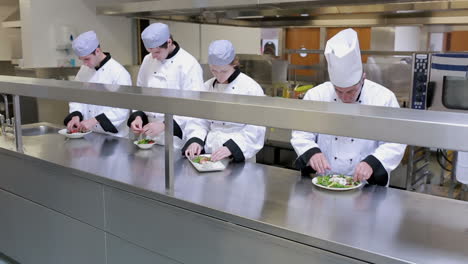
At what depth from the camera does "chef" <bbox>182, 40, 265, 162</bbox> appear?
2.07m

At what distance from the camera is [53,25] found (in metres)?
4.17

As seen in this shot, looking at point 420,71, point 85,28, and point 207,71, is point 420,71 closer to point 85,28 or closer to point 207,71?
point 207,71

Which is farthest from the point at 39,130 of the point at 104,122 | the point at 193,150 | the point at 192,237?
the point at 192,237

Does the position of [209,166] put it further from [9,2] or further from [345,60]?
[9,2]

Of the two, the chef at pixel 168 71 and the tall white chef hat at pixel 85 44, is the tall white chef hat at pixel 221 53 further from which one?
the tall white chef hat at pixel 85 44

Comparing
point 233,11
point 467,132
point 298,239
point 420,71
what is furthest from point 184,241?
point 420,71

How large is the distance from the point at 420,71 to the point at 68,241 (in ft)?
8.40

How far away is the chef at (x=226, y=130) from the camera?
2.07 metres

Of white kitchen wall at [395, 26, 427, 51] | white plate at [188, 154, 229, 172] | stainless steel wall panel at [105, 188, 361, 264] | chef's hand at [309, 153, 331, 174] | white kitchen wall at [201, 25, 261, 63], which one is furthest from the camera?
white kitchen wall at [201, 25, 261, 63]

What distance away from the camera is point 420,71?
3.15 m

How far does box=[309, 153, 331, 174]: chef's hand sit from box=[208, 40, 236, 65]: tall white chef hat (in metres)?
0.68

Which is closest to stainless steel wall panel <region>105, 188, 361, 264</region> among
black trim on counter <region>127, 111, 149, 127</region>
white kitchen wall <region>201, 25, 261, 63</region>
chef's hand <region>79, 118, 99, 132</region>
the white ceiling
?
black trim on counter <region>127, 111, 149, 127</region>

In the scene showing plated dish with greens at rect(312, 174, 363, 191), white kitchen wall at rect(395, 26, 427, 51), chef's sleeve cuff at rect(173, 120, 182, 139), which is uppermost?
white kitchen wall at rect(395, 26, 427, 51)

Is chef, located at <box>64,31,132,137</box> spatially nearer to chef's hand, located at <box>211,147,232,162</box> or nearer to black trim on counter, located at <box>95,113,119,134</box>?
black trim on counter, located at <box>95,113,119,134</box>
